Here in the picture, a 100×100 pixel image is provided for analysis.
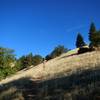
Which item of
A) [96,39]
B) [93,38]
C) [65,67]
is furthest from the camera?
[93,38]

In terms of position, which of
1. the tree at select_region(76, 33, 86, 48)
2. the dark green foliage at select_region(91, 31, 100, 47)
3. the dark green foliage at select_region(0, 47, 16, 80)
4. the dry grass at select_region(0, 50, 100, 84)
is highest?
the tree at select_region(76, 33, 86, 48)

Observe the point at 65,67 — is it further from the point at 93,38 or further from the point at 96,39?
the point at 93,38

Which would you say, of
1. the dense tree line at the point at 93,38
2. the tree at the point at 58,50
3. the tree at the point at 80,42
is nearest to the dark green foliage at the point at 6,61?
the dense tree line at the point at 93,38

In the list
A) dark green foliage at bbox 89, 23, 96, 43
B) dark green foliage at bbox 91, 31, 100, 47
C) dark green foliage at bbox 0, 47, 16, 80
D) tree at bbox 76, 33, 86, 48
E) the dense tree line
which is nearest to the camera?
dark green foliage at bbox 0, 47, 16, 80

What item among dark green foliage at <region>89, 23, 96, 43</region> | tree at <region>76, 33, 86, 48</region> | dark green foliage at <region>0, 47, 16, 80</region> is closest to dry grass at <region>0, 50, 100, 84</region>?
dark green foliage at <region>0, 47, 16, 80</region>

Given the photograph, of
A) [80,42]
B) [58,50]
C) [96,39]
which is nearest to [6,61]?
[96,39]

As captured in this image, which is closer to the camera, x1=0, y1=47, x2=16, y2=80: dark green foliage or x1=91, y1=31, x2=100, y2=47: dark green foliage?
x1=0, y1=47, x2=16, y2=80: dark green foliage

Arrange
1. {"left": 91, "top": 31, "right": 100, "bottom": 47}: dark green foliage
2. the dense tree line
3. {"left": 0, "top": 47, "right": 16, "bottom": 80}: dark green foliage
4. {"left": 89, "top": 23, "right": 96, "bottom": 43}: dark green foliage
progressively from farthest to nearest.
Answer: {"left": 89, "top": 23, "right": 96, "bottom": 43}: dark green foliage, {"left": 91, "top": 31, "right": 100, "bottom": 47}: dark green foliage, the dense tree line, {"left": 0, "top": 47, "right": 16, "bottom": 80}: dark green foliage

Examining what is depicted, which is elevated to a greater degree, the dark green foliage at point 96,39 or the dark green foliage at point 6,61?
the dark green foliage at point 96,39

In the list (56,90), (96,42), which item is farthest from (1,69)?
(56,90)

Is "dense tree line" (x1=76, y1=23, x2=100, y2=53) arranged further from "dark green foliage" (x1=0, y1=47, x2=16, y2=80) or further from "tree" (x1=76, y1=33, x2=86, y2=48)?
"dark green foliage" (x1=0, y1=47, x2=16, y2=80)

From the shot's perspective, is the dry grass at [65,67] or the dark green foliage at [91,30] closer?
the dry grass at [65,67]

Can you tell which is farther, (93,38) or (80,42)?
(80,42)

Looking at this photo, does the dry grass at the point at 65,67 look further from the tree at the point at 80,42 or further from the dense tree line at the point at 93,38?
the tree at the point at 80,42
